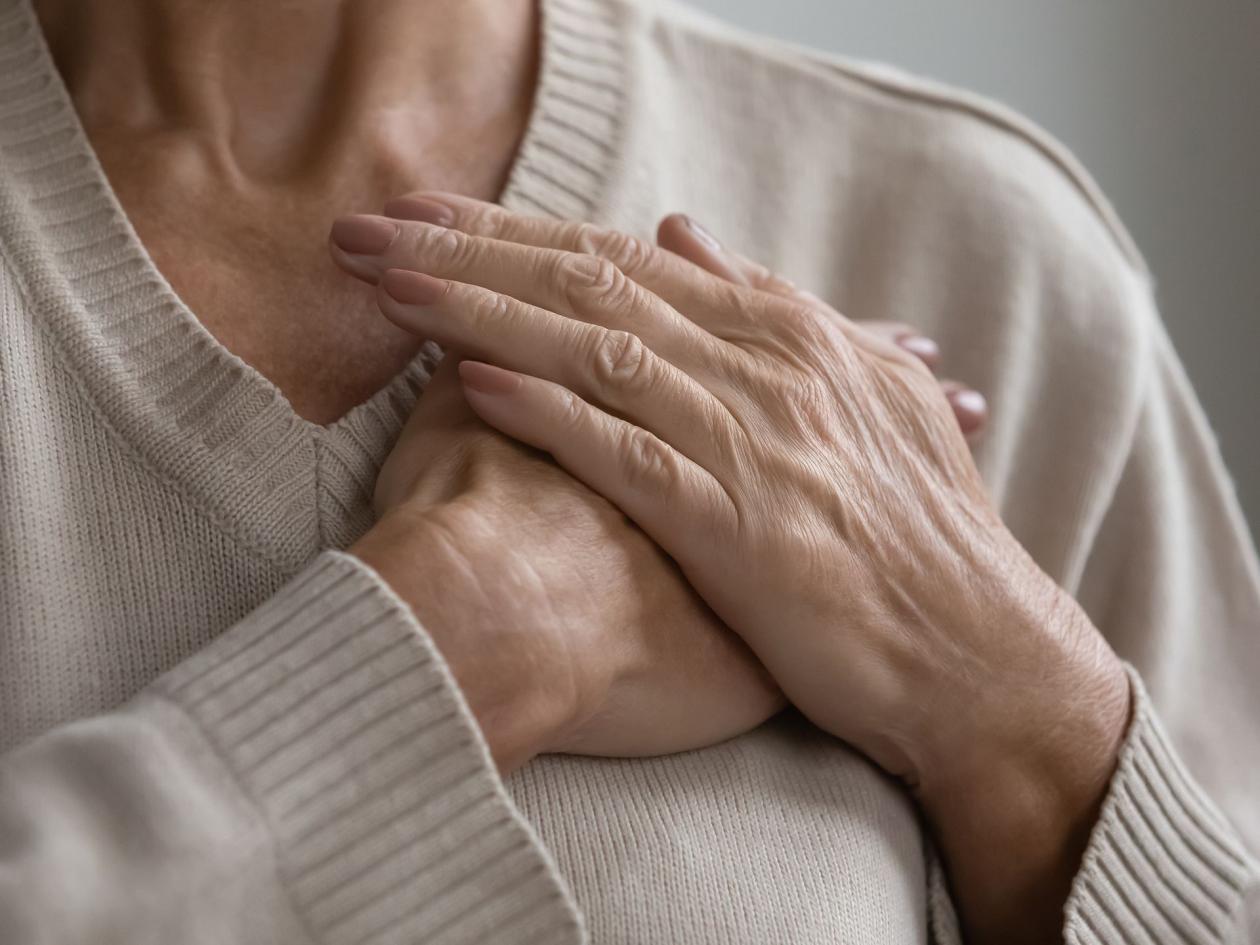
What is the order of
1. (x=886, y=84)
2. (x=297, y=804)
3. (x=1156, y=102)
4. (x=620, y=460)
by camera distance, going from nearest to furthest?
(x=297, y=804), (x=620, y=460), (x=886, y=84), (x=1156, y=102)

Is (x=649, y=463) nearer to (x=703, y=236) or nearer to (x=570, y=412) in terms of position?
(x=570, y=412)

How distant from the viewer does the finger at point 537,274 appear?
Answer: 69cm

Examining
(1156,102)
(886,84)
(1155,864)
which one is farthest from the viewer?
(1156,102)

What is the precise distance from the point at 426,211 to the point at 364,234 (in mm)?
40

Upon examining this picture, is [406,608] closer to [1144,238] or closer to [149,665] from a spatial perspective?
[149,665]

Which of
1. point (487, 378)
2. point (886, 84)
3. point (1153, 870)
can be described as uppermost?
point (886, 84)

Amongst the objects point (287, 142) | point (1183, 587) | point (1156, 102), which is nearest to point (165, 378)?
point (287, 142)

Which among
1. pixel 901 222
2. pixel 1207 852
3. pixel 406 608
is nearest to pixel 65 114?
pixel 406 608

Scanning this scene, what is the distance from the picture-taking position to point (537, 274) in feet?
2.27

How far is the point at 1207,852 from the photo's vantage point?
77 cm

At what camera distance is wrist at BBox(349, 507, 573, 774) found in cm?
56

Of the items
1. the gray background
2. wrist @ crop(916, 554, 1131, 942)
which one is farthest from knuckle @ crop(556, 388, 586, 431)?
the gray background

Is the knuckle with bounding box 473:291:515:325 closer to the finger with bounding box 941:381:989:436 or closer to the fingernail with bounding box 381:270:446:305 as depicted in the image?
the fingernail with bounding box 381:270:446:305

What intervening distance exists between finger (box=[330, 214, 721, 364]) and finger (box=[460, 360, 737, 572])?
6 cm
